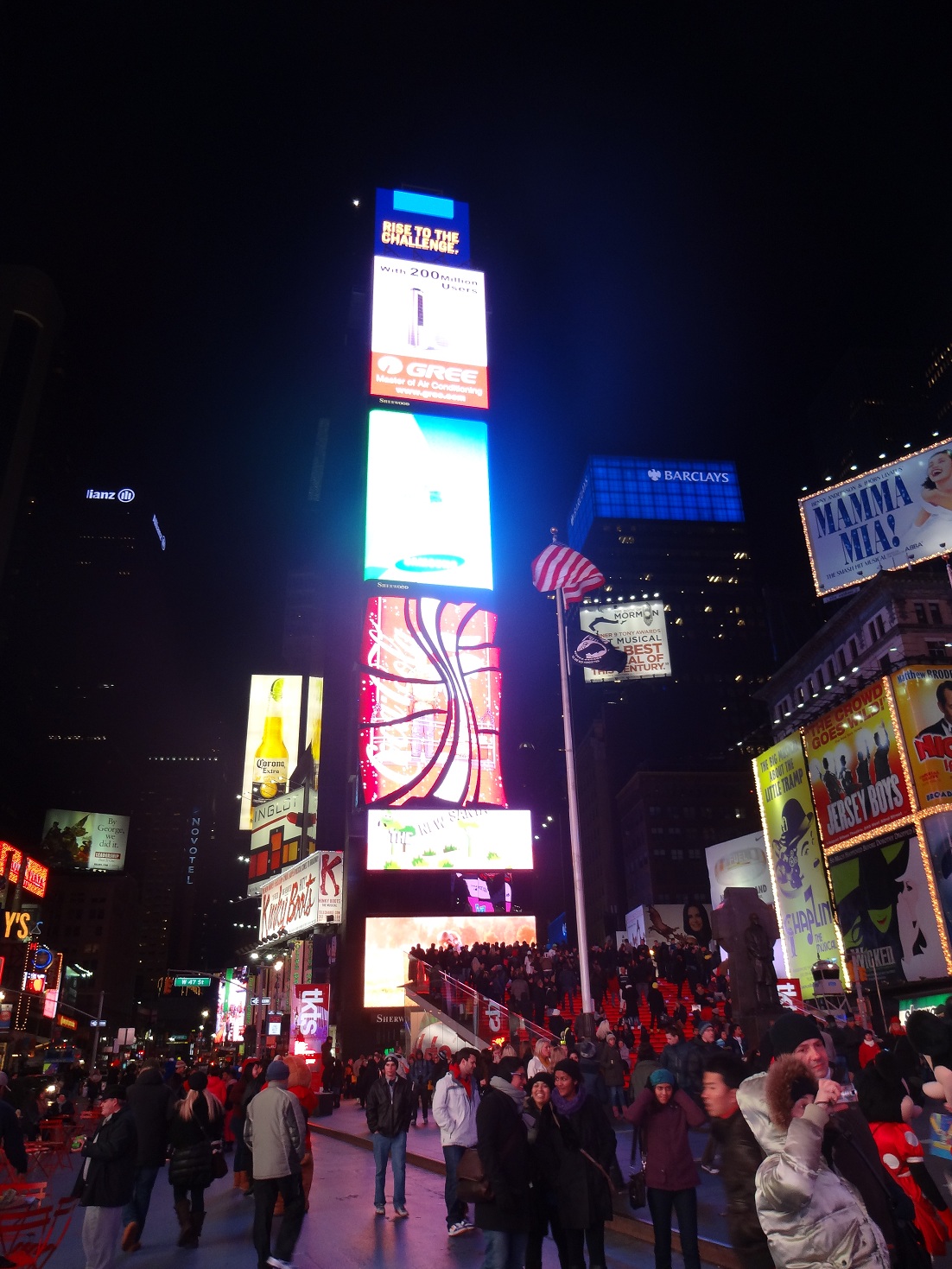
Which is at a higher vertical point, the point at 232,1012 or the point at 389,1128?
the point at 232,1012

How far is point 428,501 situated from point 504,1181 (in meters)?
38.2

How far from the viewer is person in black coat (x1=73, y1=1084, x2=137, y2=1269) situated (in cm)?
791

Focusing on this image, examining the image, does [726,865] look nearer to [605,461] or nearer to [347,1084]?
[347,1084]

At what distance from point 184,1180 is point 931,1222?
7555 mm

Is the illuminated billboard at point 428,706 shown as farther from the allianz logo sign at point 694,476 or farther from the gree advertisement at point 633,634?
the allianz logo sign at point 694,476

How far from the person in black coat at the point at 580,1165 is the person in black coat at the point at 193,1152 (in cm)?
495

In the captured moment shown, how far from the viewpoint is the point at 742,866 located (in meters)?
54.0

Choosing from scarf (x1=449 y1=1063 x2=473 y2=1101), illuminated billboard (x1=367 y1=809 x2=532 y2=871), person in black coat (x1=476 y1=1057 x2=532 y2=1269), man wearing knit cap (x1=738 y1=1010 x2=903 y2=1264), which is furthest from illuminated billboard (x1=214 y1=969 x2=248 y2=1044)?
man wearing knit cap (x1=738 y1=1010 x2=903 y2=1264)

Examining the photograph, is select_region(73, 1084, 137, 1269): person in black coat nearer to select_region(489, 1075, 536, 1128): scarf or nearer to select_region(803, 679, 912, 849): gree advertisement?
select_region(489, 1075, 536, 1128): scarf

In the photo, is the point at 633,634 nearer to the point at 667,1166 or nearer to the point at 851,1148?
the point at 667,1166

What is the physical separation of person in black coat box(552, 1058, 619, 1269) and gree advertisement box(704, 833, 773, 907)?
46559 millimetres

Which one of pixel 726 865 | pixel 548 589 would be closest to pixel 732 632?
pixel 726 865

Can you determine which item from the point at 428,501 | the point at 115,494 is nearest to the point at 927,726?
the point at 428,501

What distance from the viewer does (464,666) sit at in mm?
40156
